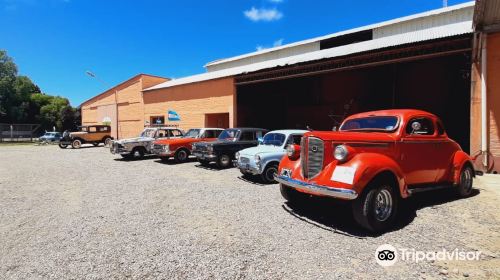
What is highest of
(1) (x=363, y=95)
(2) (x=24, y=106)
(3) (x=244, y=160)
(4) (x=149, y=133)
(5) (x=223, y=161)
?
(2) (x=24, y=106)

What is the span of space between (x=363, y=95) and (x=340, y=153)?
16.7 metres

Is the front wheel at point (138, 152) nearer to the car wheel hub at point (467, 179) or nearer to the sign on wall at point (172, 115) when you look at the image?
the sign on wall at point (172, 115)

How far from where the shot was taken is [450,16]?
17.0 meters

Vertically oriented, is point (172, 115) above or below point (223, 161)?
above

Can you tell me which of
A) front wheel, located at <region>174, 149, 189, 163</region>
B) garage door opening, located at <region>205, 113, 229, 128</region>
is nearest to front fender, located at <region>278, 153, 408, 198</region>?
front wheel, located at <region>174, 149, 189, 163</region>

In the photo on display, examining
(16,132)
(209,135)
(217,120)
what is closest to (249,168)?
(209,135)

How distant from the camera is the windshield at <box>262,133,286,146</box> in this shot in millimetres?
8531

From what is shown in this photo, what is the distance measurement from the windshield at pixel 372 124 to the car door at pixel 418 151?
0.26 meters

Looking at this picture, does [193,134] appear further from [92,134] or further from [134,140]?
[92,134]

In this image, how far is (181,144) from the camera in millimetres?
12852

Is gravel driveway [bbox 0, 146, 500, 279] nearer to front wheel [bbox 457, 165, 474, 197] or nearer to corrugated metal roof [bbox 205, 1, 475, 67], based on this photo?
front wheel [bbox 457, 165, 474, 197]

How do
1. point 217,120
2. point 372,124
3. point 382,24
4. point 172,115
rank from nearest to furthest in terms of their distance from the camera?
point 372,124 < point 382,24 < point 217,120 < point 172,115

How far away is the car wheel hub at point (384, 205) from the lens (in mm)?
4379

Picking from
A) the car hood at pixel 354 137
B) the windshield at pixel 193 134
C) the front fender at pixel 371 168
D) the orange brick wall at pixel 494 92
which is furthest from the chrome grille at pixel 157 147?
the orange brick wall at pixel 494 92
